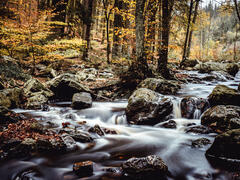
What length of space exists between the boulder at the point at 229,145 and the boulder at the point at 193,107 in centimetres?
244

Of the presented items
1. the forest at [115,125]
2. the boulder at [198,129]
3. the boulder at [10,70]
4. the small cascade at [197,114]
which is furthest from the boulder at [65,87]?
the boulder at [198,129]

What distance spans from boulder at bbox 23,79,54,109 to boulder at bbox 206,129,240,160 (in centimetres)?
586

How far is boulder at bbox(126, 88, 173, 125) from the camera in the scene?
5512mm

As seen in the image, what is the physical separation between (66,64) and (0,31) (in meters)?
5.04

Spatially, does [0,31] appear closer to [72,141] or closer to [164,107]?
[72,141]

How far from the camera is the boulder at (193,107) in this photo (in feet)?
18.6

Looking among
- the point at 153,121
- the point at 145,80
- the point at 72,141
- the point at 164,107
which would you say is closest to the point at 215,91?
the point at 164,107

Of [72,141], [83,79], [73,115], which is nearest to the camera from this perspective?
[72,141]

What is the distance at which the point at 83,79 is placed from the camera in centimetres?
1040

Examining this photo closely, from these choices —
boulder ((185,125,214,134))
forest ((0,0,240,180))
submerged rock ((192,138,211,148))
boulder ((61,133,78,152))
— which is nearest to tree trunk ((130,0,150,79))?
forest ((0,0,240,180))

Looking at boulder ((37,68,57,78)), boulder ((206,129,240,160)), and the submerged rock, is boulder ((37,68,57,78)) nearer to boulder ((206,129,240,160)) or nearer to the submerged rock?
the submerged rock

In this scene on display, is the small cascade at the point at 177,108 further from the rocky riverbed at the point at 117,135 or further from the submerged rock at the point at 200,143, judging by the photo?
the submerged rock at the point at 200,143

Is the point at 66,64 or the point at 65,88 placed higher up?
the point at 66,64

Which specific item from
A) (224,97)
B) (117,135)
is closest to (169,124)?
(117,135)
